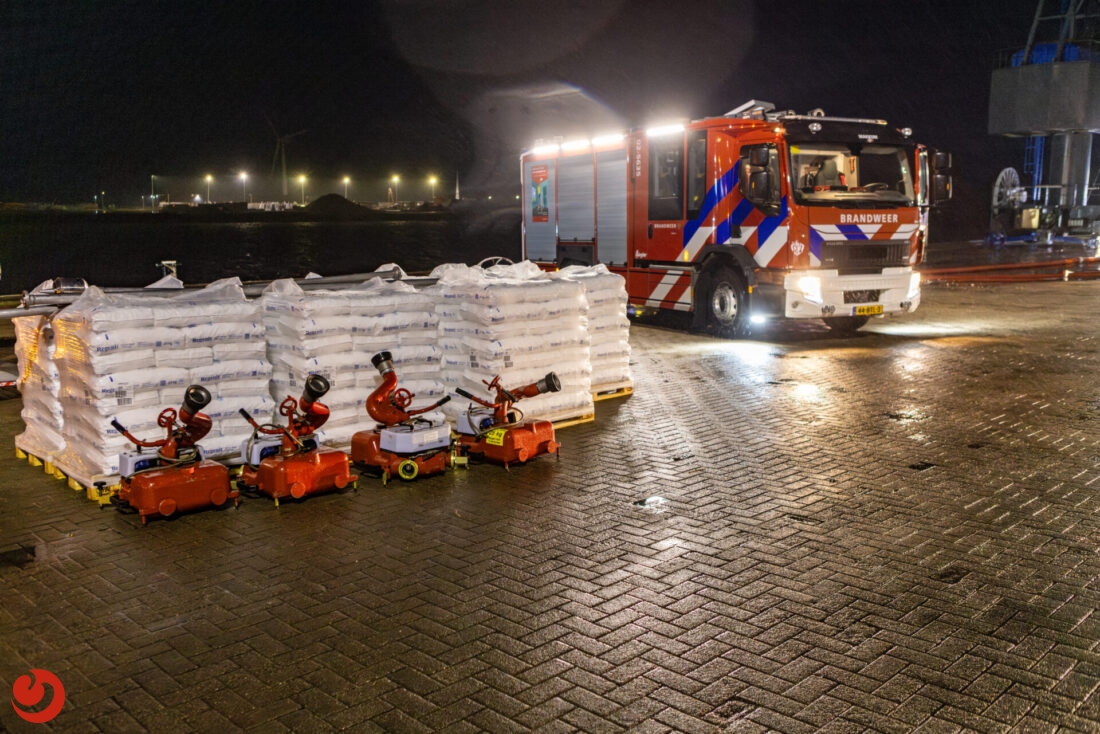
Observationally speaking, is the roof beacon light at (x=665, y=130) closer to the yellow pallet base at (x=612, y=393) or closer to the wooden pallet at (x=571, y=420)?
the yellow pallet base at (x=612, y=393)

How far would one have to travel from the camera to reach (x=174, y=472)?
20.7 feet

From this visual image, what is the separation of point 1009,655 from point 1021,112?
5440cm

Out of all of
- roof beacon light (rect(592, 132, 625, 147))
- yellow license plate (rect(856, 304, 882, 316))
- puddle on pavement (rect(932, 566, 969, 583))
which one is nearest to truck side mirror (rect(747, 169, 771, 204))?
yellow license plate (rect(856, 304, 882, 316))

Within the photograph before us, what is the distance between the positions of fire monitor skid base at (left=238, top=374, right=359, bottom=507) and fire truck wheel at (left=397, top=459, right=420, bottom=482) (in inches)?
14.2

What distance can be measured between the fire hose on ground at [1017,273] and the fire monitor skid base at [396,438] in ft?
69.4

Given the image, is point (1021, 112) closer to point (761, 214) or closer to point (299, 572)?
point (761, 214)

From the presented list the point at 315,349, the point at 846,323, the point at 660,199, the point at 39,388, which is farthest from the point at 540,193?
the point at 39,388

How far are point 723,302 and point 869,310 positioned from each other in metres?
2.32

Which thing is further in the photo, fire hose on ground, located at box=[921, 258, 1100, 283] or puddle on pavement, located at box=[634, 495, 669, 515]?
fire hose on ground, located at box=[921, 258, 1100, 283]

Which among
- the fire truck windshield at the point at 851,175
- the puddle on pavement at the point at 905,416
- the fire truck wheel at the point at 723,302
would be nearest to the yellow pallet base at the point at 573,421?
the puddle on pavement at the point at 905,416

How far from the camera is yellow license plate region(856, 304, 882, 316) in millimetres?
14219

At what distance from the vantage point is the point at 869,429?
28.6 ft

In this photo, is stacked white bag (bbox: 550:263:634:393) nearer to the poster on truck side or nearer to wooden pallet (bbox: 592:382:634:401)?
wooden pallet (bbox: 592:382:634:401)

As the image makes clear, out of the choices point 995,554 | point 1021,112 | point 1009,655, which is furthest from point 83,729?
point 1021,112
